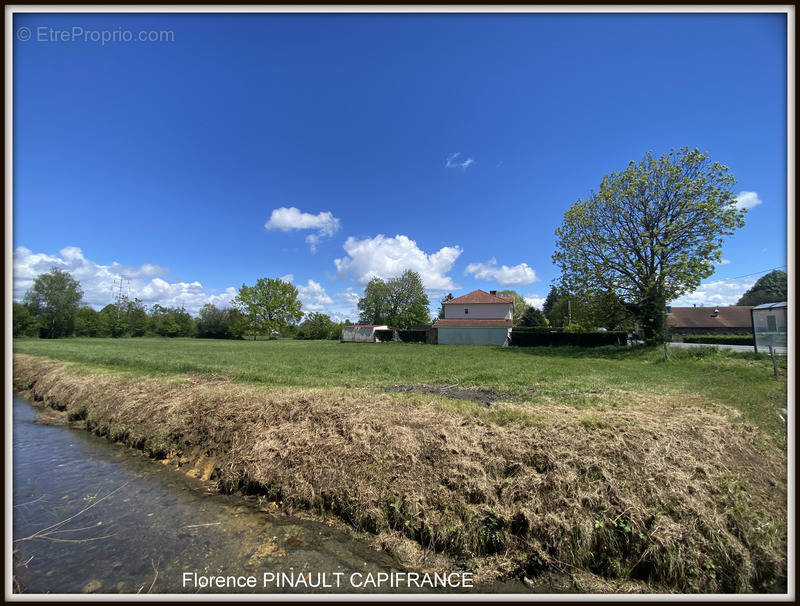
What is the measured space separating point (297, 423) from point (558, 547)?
4489 mm

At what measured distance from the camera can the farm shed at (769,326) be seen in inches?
306

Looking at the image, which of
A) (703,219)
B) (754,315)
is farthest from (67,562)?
(703,219)

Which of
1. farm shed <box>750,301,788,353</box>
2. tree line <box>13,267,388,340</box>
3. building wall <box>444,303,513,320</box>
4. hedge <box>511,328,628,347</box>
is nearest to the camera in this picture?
farm shed <box>750,301,788,353</box>

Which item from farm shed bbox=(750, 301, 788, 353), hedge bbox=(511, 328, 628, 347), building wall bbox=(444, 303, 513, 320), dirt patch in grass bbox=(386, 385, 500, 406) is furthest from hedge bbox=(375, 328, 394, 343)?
farm shed bbox=(750, 301, 788, 353)

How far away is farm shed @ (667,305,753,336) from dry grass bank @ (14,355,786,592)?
123 feet

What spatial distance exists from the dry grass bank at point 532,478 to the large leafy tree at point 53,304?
203ft

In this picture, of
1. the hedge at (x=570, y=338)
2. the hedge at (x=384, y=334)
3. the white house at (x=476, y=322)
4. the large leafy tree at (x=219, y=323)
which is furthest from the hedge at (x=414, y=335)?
the large leafy tree at (x=219, y=323)

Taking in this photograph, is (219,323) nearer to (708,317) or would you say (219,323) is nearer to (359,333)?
(359,333)

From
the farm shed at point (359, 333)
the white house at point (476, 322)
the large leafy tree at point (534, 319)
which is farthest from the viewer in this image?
the large leafy tree at point (534, 319)

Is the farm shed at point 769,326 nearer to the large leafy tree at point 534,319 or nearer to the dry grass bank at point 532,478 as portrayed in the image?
the dry grass bank at point 532,478

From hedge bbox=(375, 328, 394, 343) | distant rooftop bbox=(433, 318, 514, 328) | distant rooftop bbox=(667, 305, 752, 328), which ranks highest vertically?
distant rooftop bbox=(667, 305, 752, 328)

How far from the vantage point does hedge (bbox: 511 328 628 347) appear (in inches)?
1237

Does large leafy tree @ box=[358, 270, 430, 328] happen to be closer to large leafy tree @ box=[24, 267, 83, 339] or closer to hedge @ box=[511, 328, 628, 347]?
hedge @ box=[511, 328, 628, 347]

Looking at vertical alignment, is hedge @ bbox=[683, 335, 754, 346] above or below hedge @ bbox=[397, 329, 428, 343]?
above
